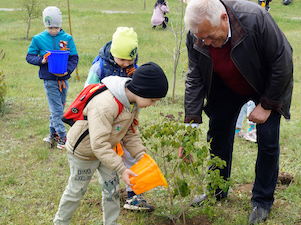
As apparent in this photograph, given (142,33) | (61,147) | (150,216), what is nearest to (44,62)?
(61,147)

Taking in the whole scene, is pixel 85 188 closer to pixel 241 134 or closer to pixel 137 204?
pixel 137 204

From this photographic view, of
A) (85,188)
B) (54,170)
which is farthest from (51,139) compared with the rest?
(85,188)

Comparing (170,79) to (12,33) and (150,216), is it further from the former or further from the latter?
(12,33)

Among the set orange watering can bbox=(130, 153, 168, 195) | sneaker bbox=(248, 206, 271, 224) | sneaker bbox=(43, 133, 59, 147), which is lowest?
sneaker bbox=(43, 133, 59, 147)

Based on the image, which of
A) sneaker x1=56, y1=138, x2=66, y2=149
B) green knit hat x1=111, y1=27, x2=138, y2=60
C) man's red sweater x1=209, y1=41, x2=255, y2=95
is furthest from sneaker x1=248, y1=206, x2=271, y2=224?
sneaker x1=56, y1=138, x2=66, y2=149

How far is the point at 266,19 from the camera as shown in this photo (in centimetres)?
239

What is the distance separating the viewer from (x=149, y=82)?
2213mm

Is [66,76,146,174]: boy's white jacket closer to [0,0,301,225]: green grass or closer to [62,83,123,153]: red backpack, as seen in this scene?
[62,83,123,153]: red backpack

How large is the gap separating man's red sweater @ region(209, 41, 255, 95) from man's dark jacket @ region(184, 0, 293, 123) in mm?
52

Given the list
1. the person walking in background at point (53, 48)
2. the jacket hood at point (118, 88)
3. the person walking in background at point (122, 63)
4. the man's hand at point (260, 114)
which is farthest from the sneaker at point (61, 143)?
the man's hand at point (260, 114)

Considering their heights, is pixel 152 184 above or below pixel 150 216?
above

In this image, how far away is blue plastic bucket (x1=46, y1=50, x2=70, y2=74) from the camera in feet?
13.4

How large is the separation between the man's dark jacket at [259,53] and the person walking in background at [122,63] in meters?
0.60

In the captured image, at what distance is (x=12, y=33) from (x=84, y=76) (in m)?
8.99
